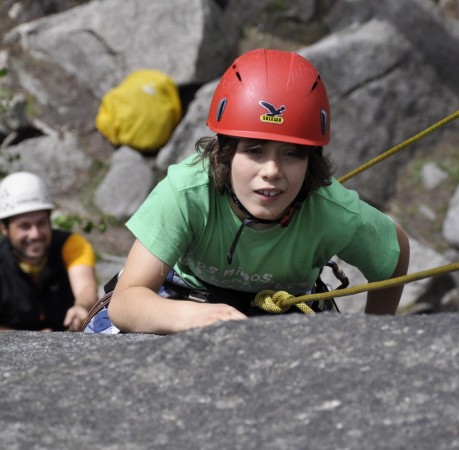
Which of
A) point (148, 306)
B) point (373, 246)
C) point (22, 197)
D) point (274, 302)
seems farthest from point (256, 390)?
point (22, 197)

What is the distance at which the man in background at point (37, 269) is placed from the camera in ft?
18.9

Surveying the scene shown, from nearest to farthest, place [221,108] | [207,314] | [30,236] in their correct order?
[207,314]
[221,108]
[30,236]

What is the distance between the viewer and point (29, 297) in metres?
5.80

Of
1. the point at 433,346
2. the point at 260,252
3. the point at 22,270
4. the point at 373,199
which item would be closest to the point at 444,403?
the point at 433,346

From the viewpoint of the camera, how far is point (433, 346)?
225cm

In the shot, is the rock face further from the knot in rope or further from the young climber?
the knot in rope

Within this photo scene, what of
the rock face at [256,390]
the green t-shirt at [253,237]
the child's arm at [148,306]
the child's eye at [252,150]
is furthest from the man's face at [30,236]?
the rock face at [256,390]

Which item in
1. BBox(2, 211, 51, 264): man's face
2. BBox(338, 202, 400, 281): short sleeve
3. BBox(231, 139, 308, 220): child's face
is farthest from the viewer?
BBox(2, 211, 51, 264): man's face

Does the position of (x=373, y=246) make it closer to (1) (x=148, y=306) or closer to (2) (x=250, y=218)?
(2) (x=250, y=218)

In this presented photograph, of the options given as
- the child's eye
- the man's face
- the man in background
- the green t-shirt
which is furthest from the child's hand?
the man's face

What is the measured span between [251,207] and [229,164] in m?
0.17

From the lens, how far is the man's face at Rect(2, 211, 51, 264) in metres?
5.76

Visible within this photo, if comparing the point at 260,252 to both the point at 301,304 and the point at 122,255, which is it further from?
the point at 122,255

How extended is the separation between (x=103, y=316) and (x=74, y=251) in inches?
92.3
